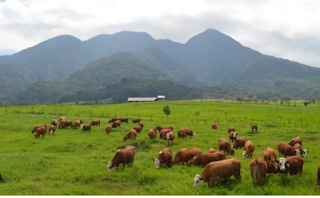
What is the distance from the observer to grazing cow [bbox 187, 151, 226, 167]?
14.9m

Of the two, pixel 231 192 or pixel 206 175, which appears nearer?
pixel 231 192

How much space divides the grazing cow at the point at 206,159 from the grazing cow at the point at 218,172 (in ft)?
9.40

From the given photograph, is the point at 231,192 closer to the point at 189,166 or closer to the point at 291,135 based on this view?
the point at 189,166

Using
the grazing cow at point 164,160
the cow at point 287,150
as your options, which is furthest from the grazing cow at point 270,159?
the grazing cow at point 164,160

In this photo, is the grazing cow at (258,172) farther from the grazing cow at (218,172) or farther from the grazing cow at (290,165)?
the grazing cow at (290,165)

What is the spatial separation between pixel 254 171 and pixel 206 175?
6.80 feet

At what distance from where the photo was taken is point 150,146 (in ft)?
76.3

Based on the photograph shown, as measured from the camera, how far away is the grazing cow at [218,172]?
11.5 metres

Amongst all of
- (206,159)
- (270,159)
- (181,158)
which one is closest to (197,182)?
(206,159)

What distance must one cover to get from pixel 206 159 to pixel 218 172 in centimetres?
332

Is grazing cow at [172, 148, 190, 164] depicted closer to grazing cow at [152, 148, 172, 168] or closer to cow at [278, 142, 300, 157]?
grazing cow at [152, 148, 172, 168]

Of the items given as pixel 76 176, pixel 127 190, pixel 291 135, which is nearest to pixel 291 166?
pixel 127 190

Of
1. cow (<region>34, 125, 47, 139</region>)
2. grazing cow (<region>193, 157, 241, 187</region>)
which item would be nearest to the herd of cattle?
grazing cow (<region>193, 157, 241, 187</region>)

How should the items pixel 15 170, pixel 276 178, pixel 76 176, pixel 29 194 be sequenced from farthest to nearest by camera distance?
pixel 15 170 < pixel 76 176 < pixel 276 178 < pixel 29 194
